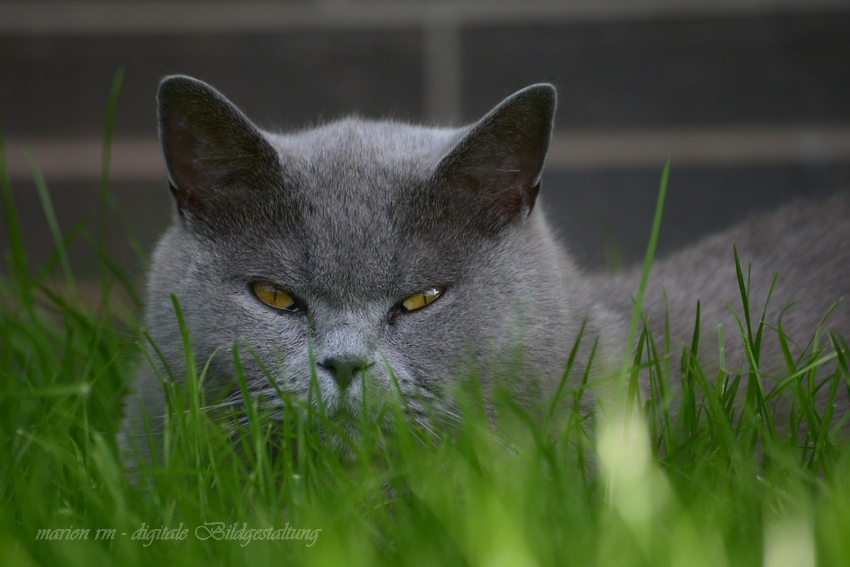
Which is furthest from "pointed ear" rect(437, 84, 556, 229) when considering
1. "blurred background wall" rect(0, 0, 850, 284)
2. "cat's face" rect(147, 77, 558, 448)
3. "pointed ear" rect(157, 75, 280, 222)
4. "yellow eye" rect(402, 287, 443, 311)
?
"blurred background wall" rect(0, 0, 850, 284)

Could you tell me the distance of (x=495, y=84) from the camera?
2.86m

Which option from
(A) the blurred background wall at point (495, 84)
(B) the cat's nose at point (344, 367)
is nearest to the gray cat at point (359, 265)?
(B) the cat's nose at point (344, 367)

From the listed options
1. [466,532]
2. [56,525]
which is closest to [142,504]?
[56,525]

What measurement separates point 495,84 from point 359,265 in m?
1.67

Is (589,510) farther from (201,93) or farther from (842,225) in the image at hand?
(842,225)

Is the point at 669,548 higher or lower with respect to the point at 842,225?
lower

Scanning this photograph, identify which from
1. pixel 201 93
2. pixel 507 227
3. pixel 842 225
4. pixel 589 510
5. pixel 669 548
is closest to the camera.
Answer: pixel 669 548

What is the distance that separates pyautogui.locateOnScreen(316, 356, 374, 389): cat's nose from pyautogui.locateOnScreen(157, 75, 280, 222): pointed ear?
1.15 feet

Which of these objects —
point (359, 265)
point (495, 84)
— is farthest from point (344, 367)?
point (495, 84)

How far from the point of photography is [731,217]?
9.49 ft

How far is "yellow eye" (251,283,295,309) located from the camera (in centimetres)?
137

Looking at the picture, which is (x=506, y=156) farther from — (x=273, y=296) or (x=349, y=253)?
(x=273, y=296)

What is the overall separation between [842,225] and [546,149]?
0.92 metres

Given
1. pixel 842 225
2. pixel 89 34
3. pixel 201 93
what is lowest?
pixel 842 225
